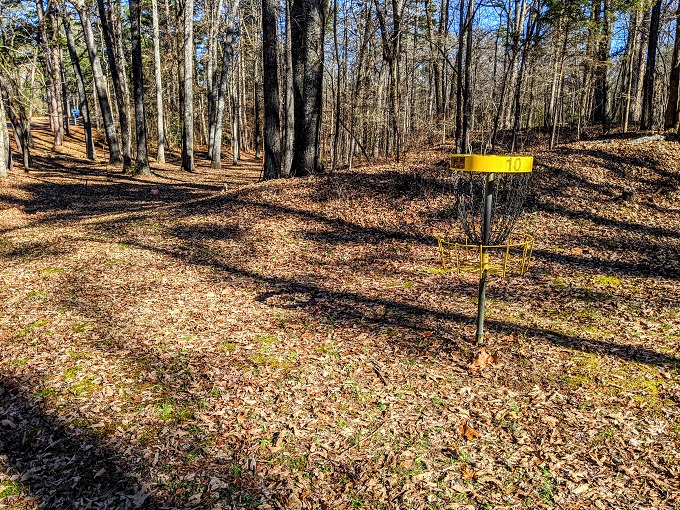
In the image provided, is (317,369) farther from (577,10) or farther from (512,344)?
(577,10)

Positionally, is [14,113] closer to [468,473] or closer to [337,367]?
[337,367]

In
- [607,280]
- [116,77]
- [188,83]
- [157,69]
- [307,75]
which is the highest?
[157,69]

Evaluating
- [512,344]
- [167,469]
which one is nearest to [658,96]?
[512,344]

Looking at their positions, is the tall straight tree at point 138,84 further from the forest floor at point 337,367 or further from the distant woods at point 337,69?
the forest floor at point 337,367

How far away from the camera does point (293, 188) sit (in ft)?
37.9

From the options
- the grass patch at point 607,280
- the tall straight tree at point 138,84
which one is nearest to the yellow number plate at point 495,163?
the grass patch at point 607,280

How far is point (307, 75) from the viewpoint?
1235 cm

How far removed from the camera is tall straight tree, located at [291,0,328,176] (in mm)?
12125

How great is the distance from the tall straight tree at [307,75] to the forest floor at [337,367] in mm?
3580

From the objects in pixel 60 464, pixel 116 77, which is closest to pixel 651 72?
pixel 60 464

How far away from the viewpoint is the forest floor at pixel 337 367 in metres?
3.37

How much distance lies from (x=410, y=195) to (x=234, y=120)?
19910 mm

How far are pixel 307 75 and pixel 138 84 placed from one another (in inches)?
369

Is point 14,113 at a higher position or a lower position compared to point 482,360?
higher
